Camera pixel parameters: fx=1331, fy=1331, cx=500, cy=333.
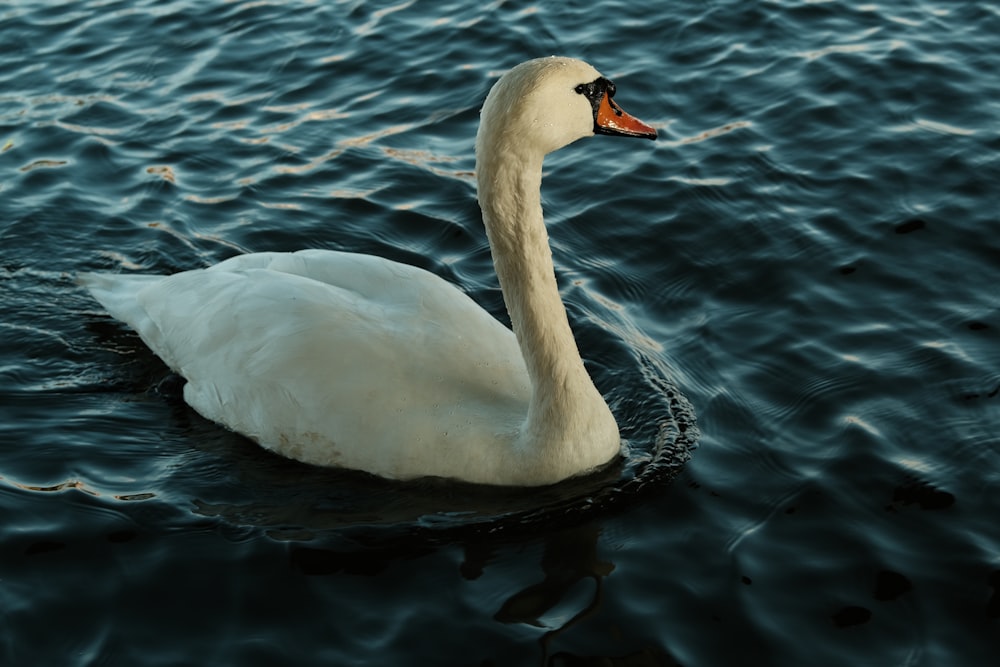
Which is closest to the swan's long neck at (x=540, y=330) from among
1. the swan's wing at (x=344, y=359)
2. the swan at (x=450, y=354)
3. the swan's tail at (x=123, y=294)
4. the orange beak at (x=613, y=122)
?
the swan at (x=450, y=354)

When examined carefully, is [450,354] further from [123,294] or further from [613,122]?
[123,294]

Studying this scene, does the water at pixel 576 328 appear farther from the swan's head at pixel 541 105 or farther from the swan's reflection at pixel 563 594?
the swan's head at pixel 541 105

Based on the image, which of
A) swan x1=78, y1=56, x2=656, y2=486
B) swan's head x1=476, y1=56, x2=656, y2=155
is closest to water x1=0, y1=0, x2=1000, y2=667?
swan x1=78, y1=56, x2=656, y2=486

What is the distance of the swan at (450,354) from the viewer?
6.27 meters

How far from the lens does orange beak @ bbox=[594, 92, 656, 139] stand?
6512 mm

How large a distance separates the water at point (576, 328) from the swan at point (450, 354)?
0.66 feet

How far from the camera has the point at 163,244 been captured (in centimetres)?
955

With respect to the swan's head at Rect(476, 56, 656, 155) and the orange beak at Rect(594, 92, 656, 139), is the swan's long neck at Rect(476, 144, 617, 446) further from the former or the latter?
the orange beak at Rect(594, 92, 656, 139)

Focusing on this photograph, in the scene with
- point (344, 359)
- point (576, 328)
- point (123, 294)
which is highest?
point (344, 359)

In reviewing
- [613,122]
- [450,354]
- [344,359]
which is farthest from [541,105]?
[344,359]

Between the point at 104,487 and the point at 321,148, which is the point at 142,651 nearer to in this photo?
the point at 104,487

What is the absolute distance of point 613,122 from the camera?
259 inches

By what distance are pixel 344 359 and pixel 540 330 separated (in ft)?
3.37

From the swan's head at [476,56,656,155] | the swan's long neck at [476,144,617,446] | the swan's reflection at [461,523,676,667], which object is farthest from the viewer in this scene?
the swan's long neck at [476,144,617,446]
